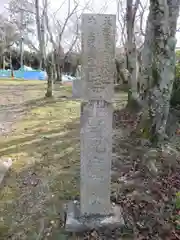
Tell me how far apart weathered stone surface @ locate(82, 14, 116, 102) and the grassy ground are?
1.64m

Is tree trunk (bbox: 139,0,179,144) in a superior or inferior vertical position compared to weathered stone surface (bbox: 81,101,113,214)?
superior

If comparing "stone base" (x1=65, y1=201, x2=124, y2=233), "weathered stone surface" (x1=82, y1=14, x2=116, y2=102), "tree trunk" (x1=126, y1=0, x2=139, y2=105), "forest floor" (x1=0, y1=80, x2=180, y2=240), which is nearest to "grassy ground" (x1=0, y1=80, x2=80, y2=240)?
"forest floor" (x1=0, y1=80, x2=180, y2=240)

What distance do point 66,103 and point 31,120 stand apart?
3.25 meters

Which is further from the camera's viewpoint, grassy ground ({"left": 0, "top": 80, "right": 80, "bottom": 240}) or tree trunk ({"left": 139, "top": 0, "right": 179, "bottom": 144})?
tree trunk ({"left": 139, "top": 0, "right": 179, "bottom": 144})

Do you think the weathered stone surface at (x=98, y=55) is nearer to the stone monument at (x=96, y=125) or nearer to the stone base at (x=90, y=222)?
the stone monument at (x=96, y=125)

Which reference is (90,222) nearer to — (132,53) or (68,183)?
(68,183)

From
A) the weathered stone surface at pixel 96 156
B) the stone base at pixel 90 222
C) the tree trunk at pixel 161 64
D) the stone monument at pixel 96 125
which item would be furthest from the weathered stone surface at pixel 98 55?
the tree trunk at pixel 161 64

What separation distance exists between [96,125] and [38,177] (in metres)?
2.00

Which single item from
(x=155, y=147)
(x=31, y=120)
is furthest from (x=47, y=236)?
(x=31, y=120)

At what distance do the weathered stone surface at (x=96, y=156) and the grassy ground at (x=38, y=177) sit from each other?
540 mm

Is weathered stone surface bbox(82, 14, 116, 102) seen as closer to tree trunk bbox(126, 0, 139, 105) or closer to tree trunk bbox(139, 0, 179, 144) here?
tree trunk bbox(139, 0, 179, 144)

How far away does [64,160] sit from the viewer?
4594mm

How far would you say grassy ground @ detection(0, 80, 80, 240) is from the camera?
2.87 metres

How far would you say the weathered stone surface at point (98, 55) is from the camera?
7.13 feet
